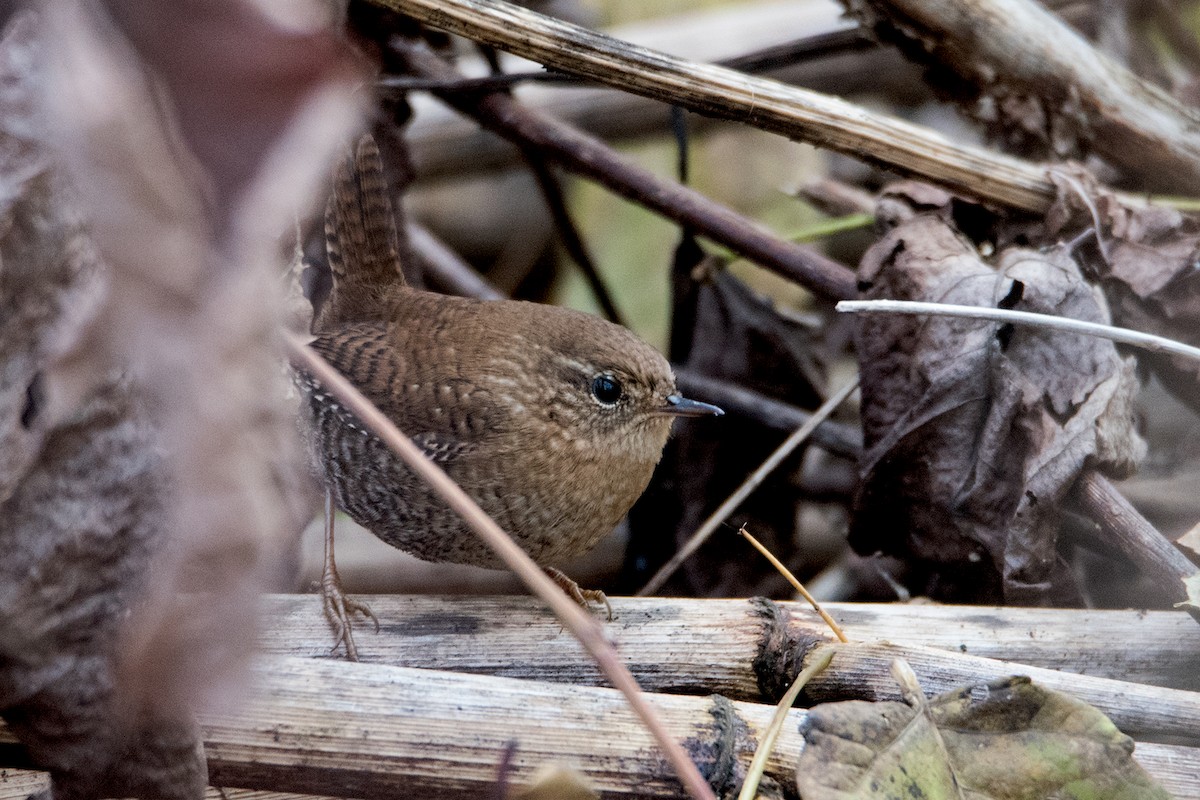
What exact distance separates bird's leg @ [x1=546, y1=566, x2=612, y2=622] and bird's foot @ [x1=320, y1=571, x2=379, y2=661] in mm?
457

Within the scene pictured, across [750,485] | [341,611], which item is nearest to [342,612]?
[341,611]

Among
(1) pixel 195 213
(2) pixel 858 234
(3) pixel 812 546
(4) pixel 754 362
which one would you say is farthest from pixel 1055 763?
(2) pixel 858 234

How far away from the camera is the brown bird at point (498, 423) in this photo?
2.28 m

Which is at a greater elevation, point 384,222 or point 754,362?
point 384,222

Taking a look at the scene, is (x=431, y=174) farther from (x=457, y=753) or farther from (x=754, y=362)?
(x=457, y=753)

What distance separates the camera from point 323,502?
280 centimetres

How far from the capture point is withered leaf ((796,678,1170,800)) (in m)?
1.58

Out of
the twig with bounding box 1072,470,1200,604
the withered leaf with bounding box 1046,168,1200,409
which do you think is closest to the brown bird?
the twig with bounding box 1072,470,1200,604

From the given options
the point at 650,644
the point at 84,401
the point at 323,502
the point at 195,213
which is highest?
the point at 195,213

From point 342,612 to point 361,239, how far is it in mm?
938

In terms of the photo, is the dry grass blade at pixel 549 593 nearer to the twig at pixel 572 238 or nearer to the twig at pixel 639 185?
the twig at pixel 639 185

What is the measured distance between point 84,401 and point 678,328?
7.22ft

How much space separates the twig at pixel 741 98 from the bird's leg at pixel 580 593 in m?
1.06

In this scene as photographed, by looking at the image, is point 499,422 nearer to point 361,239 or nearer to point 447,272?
point 361,239
